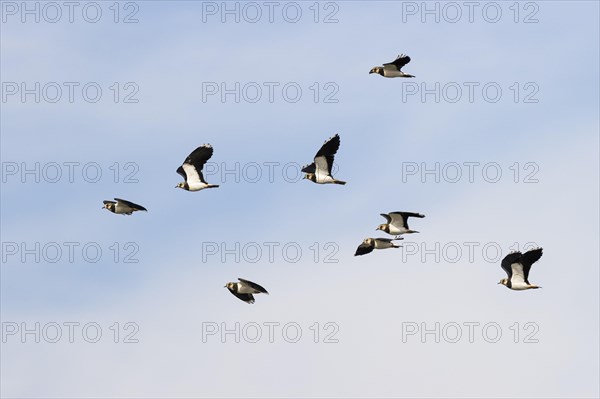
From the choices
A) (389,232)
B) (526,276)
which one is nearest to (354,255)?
(389,232)

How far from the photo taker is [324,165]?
130625 millimetres

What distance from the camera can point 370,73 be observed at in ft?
444

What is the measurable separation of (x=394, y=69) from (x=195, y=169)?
15558 mm

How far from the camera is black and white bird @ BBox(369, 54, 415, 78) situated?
132 metres

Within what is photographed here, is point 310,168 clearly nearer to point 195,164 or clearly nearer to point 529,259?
point 195,164

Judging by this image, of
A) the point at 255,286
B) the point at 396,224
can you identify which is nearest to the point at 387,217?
the point at 396,224

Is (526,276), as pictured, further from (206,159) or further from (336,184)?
(206,159)

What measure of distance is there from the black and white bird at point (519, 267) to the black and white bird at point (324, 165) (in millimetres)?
12154

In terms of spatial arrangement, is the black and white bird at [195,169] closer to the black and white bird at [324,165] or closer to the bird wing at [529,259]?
the black and white bird at [324,165]

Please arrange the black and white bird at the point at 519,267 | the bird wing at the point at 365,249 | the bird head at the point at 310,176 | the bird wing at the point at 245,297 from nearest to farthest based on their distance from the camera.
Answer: the black and white bird at the point at 519,267, the bird wing at the point at 245,297, the bird wing at the point at 365,249, the bird head at the point at 310,176

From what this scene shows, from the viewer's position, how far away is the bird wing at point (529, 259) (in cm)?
12594

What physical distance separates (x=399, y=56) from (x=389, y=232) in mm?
11876

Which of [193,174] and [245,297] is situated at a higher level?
[193,174]

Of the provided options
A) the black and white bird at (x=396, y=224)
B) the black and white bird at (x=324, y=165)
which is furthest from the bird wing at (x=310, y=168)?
the black and white bird at (x=396, y=224)
